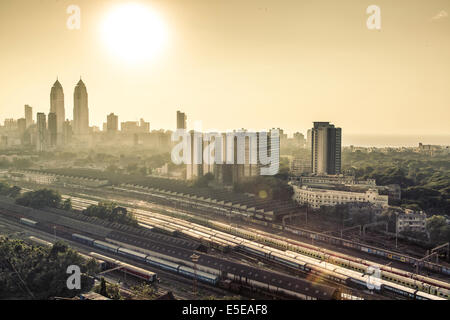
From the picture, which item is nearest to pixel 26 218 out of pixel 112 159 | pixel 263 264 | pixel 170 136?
pixel 263 264

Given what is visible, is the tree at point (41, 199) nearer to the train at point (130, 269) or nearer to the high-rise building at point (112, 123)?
the train at point (130, 269)

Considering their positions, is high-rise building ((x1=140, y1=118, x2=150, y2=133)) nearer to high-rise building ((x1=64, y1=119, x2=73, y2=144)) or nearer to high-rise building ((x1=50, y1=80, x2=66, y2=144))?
Answer: high-rise building ((x1=64, y1=119, x2=73, y2=144))

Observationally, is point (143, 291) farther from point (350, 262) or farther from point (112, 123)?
point (112, 123)

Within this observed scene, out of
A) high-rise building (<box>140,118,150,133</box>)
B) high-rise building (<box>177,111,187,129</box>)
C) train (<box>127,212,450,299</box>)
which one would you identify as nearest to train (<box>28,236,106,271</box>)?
train (<box>127,212,450,299</box>)

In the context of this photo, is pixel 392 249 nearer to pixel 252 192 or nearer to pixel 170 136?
pixel 252 192

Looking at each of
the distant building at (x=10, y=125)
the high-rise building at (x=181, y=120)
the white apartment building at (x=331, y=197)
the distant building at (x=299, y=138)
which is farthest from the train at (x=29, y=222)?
the distant building at (x=299, y=138)
